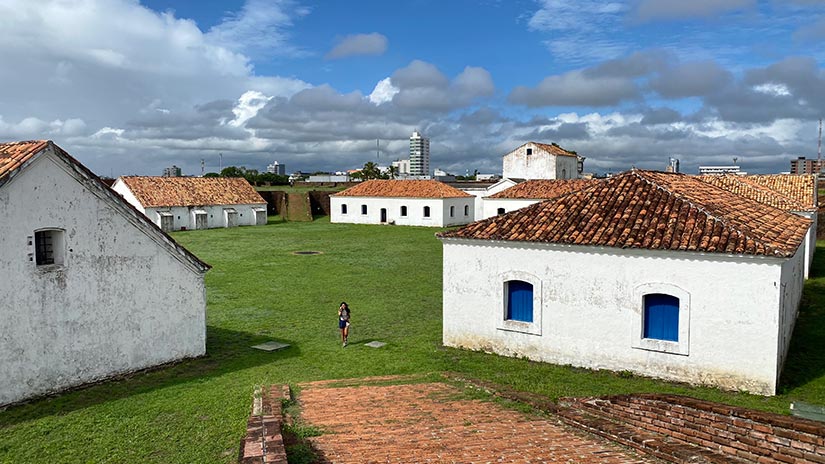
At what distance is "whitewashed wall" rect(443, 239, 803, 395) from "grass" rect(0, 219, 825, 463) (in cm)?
39

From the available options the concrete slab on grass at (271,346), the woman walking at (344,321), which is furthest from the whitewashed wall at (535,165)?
the concrete slab on grass at (271,346)

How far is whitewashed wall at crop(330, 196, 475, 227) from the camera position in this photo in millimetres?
47812

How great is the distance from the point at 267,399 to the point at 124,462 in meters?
2.49

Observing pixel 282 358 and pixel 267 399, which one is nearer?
pixel 267 399

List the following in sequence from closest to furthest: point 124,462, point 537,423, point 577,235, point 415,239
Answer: point 124,462 < point 537,423 < point 577,235 < point 415,239

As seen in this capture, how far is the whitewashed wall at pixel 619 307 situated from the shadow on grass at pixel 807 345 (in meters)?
1.41

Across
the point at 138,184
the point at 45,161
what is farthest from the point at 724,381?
the point at 138,184

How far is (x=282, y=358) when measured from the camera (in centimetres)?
1387

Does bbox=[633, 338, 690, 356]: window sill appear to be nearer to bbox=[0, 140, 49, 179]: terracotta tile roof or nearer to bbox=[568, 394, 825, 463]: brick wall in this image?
bbox=[568, 394, 825, 463]: brick wall

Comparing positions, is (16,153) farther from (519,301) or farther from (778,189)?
(778,189)

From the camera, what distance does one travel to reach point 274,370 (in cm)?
1295

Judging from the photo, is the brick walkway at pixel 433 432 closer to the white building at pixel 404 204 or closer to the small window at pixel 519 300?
the small window at pixel 519 300

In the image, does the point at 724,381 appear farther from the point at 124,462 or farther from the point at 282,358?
the point at 124,462

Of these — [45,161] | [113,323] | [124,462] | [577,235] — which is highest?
[45,161]
